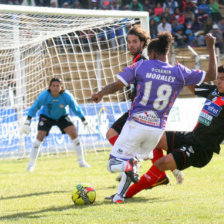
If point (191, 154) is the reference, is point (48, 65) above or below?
below

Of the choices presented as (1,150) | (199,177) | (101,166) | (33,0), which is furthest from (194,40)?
(199,177)

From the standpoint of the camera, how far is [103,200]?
649cm

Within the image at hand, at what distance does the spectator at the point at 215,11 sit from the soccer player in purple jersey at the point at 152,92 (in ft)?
53.8

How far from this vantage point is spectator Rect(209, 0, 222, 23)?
21.8 m

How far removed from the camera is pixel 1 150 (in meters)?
13.9

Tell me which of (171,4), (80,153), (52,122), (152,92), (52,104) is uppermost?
(152,92)

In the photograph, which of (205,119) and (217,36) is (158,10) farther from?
(205,119)

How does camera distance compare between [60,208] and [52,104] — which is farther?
[52,104]

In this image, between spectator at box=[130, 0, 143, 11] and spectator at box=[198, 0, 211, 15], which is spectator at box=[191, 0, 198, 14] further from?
spectator at box=[130, 0, 143, 11]

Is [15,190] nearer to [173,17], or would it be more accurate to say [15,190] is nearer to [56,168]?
[56,168]

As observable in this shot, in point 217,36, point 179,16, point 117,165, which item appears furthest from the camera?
point 179,16

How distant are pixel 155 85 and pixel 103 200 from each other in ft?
5.30

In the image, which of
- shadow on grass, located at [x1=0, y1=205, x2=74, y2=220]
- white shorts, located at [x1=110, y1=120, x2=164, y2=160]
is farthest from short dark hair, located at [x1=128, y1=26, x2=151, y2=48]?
shadow on grass, located at [x1=0, y1=205, x2=74, y2=220]

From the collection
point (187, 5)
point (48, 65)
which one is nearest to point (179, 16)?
point (187, 5)
